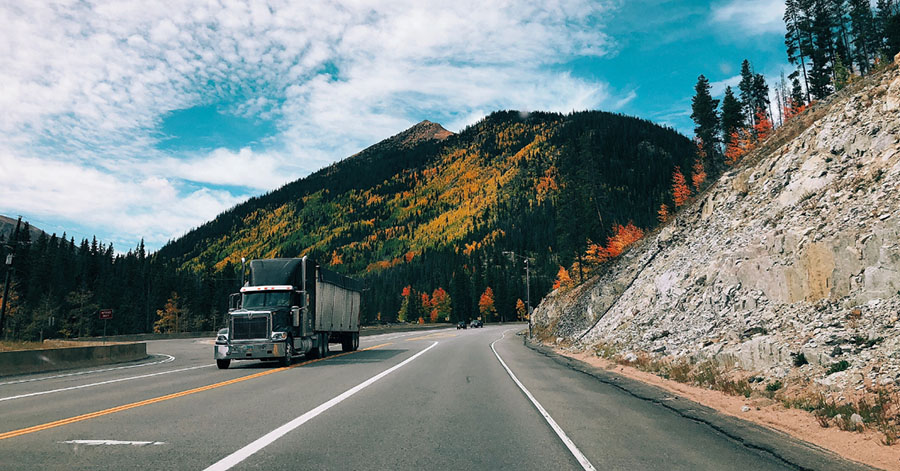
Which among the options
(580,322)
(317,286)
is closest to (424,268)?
(580,322)

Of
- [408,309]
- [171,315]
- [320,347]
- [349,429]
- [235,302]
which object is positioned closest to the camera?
[349,429]

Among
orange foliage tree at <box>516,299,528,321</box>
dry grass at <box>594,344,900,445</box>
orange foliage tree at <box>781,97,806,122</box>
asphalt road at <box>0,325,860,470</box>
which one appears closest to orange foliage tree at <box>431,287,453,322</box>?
orange foliage tree at <box>516,299,528,321</box>

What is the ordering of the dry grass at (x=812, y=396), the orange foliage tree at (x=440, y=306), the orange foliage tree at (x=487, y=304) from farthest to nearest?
the orange foliage tree at (x=440, y=306) < the orange foliage tree at (x=487, y=304) < the dry grass at (x=812, y=396)

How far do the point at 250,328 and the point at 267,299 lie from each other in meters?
1.53

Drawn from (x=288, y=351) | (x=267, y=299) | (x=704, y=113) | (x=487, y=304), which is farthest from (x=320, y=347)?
(x=487, y=304)

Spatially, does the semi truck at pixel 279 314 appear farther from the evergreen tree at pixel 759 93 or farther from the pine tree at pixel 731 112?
the evergreen tree at pixel 759 93

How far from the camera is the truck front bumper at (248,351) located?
765 inches

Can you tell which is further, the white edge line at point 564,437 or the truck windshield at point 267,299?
the truck windshield at point 267,299

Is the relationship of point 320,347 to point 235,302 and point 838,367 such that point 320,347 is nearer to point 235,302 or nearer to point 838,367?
point 235,302

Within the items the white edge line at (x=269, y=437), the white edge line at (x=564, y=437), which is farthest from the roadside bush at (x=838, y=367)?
the white edge line at (x=269, y=437)

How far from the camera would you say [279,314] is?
20.3 metres

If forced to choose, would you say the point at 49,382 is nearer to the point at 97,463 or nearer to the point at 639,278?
the point at 97,463

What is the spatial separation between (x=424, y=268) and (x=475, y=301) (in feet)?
186

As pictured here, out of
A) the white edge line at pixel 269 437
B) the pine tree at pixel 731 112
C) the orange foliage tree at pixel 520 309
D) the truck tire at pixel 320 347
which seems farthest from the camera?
the orange foliage tree at pixel 520 309
